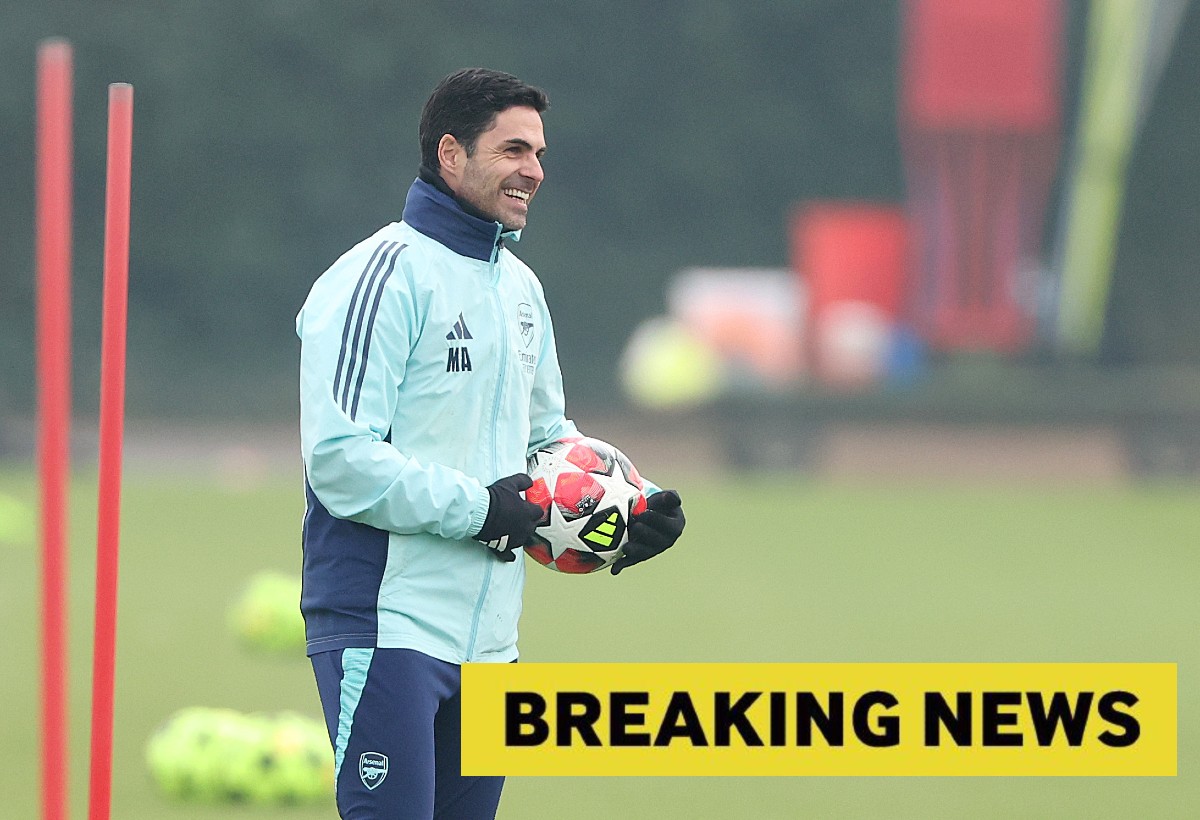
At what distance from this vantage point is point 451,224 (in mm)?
3539

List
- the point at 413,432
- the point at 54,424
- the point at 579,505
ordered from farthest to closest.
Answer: the point at 579,505, the point at 413,432, the point at 54,424

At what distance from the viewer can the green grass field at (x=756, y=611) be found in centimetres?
668

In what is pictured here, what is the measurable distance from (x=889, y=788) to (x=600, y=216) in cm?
1657

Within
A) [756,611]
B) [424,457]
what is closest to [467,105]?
[424,457]

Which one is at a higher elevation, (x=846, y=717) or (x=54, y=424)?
(x=54, y=424)

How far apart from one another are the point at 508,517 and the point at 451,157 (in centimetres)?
63

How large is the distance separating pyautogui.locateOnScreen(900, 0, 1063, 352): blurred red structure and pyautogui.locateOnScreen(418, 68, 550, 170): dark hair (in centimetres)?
1809

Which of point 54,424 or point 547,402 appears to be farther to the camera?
point 547,402

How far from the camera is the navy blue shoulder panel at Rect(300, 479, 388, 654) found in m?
3.44

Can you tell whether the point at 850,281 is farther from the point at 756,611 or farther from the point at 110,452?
the point at 110,452

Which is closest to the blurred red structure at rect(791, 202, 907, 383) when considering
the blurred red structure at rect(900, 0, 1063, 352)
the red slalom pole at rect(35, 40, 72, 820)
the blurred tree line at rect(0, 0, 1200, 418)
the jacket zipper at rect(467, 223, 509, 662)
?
the blurred red structure at rect(900, 0, 1063, 352)

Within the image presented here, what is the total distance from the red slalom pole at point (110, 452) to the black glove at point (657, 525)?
911 millimetres

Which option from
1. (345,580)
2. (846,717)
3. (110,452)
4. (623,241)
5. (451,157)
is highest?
(623,241)

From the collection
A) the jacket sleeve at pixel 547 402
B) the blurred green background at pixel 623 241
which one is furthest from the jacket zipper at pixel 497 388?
the blurred green background at pixel 623 241
